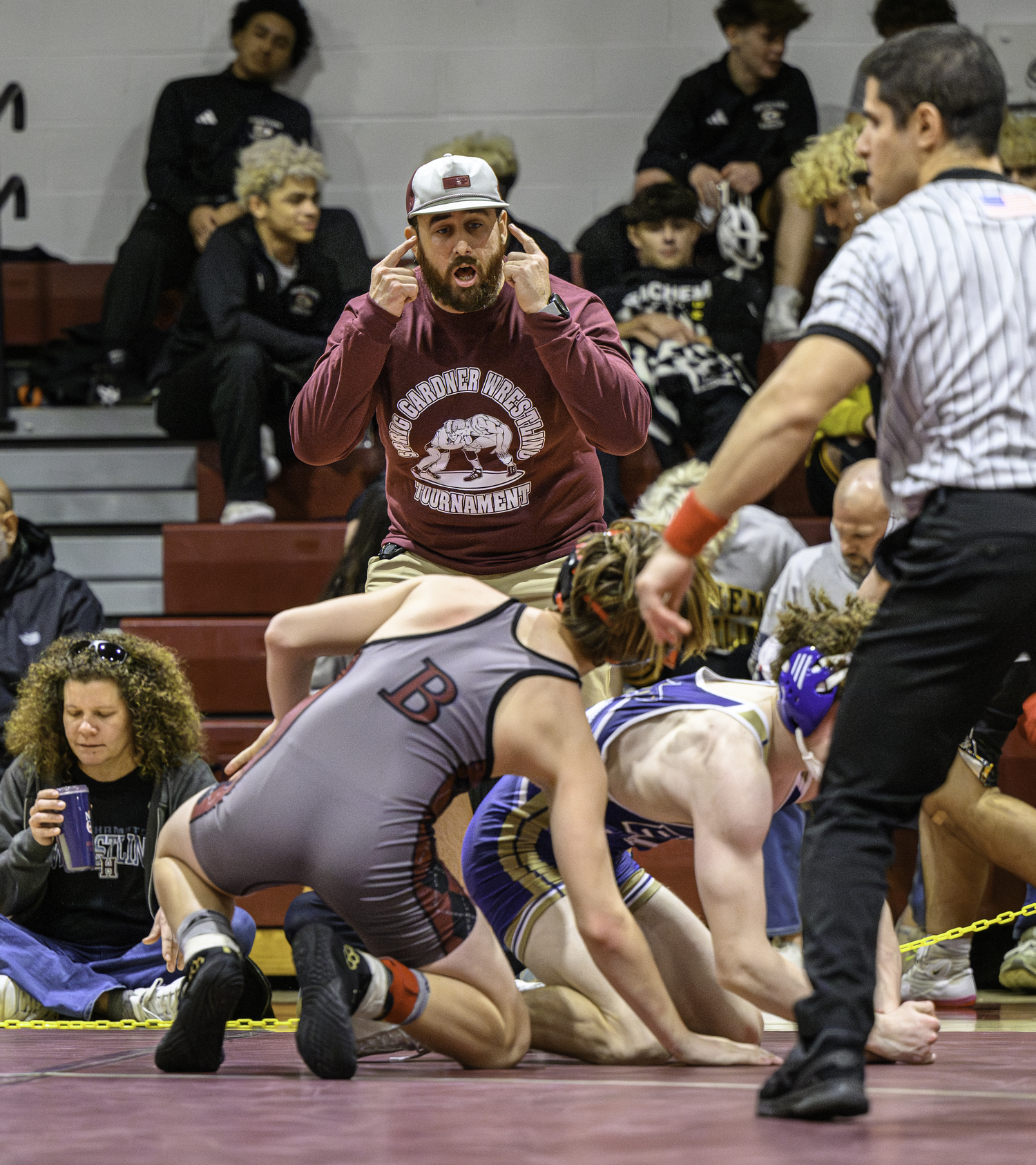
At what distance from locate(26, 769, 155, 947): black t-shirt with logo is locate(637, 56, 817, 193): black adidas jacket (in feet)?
10.7

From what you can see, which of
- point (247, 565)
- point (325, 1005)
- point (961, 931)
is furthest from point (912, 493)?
point (247, 565)

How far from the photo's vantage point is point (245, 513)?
203 inches

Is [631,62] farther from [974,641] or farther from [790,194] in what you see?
[974,641]

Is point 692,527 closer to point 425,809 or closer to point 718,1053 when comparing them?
point 425,809

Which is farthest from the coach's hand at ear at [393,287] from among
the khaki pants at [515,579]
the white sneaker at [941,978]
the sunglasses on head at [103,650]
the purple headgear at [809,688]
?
the white sneaker at [941,978]

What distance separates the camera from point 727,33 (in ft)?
19.5

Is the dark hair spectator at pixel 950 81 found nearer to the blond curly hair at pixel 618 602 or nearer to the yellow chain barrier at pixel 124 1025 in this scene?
the blond curly hair at pixel 618 602

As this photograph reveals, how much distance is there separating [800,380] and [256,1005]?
2.10 m

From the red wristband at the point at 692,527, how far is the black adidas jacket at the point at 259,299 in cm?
353

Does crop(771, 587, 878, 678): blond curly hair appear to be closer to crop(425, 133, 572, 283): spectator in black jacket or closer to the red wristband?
the red wristband

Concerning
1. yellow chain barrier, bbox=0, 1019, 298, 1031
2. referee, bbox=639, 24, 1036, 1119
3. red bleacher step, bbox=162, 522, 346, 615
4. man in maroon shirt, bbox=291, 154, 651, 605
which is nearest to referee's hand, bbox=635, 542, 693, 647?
referee, bbox=639, 24, 1036, 1119

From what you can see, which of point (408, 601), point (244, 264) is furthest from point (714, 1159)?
point (244, 264)

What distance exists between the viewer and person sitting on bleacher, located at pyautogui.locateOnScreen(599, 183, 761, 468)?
4965 mm

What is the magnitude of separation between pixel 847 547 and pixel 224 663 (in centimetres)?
190
